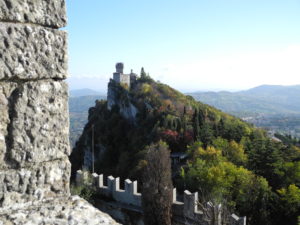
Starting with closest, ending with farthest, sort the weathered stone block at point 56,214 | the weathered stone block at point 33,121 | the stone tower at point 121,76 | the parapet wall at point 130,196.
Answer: the weathered stone block at point 56,214 → the weathered stone block at point 33,121 → the parapet wall at point 130,196 → the stone tower at point 121,76

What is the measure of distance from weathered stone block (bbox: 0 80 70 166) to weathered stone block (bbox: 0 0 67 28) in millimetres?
374

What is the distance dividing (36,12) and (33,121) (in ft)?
2.20

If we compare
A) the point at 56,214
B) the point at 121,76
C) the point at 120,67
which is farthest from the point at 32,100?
the point at 120,67

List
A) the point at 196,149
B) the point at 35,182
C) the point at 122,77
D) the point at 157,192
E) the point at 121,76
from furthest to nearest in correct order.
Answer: the point at 122,77 → the point at 121,76 → the point at 196,149 → the point at 157,192 → the point at 35,182

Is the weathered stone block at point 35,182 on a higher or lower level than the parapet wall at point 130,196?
higher

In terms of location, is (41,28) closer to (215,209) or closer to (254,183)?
(215,209)

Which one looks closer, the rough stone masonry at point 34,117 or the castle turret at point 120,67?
the rough stone masonry at point 34,117

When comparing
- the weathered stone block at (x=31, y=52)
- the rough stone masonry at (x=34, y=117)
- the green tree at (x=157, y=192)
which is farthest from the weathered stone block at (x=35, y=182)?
the green tree at (x=157, y=192)

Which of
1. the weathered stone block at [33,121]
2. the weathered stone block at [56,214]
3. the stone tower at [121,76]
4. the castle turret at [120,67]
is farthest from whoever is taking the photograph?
the castle turret at [120,67]

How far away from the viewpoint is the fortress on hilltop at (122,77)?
2263 inches

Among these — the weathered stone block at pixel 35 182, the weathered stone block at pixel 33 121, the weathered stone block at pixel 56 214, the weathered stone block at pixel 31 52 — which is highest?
the weathered stone block at pixel 31 52

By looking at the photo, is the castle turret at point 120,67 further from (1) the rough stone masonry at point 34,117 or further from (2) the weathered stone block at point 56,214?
(2) the weathered stone block at point 56,214

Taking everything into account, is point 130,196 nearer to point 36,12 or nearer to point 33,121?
point 33,121

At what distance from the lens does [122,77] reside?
5803 centimetres
